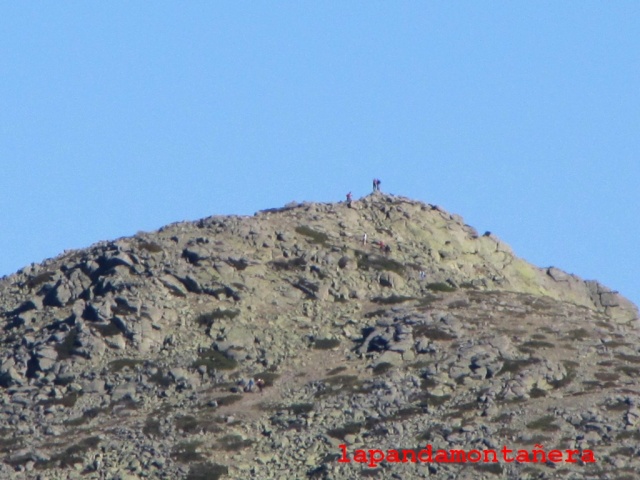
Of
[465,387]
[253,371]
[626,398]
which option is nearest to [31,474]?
[253,371]

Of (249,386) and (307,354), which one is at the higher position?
(307,354)

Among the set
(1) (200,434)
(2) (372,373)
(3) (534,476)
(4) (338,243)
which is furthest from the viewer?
(4) (338,243)

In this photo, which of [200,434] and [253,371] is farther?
[253,371]

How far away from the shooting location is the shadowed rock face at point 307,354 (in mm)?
92312

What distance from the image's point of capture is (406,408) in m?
96.8

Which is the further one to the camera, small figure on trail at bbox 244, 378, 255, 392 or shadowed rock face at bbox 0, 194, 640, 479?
small figure on trail at bbox 244, 378, 255, 392

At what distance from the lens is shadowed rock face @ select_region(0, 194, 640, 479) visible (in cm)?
9231

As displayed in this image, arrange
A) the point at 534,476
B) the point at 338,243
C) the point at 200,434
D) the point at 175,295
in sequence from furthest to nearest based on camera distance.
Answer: the point at 338,243, the point at 175,295, the point at 200,434, the point at 534,476

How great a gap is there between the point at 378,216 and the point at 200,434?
1299 inches

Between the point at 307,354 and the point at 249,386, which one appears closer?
the point at 249,386

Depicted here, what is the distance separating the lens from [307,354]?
10456 centimetres

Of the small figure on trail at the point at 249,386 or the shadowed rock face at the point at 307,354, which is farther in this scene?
the small figure on trail at the point at 249,386

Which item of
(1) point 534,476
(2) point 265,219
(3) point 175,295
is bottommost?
(1) point 534,476

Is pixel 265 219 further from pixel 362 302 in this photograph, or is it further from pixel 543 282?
pixel 543 282
